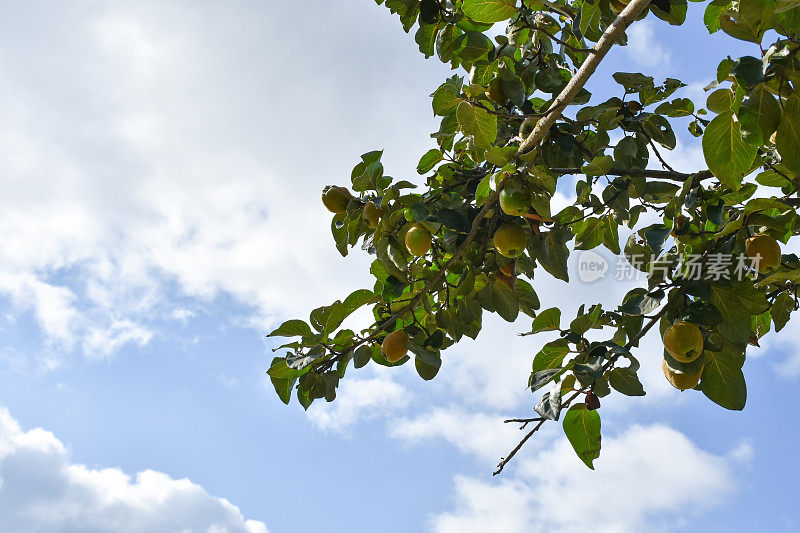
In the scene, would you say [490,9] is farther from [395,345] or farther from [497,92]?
[395,345]

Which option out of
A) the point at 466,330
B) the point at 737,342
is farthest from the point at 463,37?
the point at 737,342

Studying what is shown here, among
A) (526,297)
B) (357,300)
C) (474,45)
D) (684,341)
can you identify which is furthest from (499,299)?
(474,45)

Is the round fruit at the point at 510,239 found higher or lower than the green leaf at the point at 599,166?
lower

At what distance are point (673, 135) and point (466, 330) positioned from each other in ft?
4.27

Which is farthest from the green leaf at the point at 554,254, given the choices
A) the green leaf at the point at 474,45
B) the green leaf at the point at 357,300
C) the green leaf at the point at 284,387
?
the green leaf at the point at 284,387

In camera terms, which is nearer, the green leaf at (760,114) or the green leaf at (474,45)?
the green leaf at (760,114)

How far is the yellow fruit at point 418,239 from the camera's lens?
2.62m

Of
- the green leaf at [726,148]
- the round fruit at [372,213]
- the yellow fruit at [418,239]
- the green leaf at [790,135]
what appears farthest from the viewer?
the round fruit at [372,213]

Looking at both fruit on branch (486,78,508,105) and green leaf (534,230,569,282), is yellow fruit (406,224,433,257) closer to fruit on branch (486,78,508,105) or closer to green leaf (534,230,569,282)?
Result: green leaf (534,230,569,282)

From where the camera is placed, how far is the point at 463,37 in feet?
9.67

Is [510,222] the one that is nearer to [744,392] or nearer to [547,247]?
[547,247]

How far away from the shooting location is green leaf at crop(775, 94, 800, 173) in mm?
1824

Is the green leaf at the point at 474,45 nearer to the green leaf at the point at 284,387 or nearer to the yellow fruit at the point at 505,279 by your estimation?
the yellow fruit at the point at 505,279

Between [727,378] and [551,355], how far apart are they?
2.04 feet
